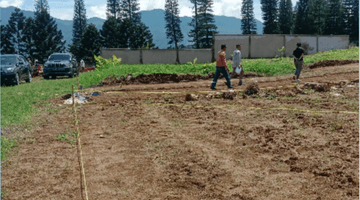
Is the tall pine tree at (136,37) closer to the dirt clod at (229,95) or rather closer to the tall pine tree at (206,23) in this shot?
the tall pine tree at (206,23)

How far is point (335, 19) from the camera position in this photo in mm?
55438

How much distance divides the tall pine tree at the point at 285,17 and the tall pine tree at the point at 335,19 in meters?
7.31

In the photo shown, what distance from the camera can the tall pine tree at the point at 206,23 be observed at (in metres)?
58.2

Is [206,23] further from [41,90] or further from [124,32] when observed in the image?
[41,90]

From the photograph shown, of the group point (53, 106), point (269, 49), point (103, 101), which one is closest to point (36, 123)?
point (53, 106)

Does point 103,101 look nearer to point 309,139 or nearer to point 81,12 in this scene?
point 309,139

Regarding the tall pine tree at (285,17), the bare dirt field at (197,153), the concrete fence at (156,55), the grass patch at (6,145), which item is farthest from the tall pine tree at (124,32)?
the grass patch at (6,145)

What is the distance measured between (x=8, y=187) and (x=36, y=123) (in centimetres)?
357

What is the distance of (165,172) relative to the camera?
16.6ft

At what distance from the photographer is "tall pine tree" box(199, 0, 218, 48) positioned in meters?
58.2

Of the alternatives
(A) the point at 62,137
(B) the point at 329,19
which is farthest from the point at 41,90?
(B) the point at 329,19

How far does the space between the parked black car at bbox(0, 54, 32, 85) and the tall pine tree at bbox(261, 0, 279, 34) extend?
5112 cm

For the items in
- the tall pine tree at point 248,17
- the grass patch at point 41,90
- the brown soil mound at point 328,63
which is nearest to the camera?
the grass patch at point 41,90

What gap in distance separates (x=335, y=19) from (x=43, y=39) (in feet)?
164
